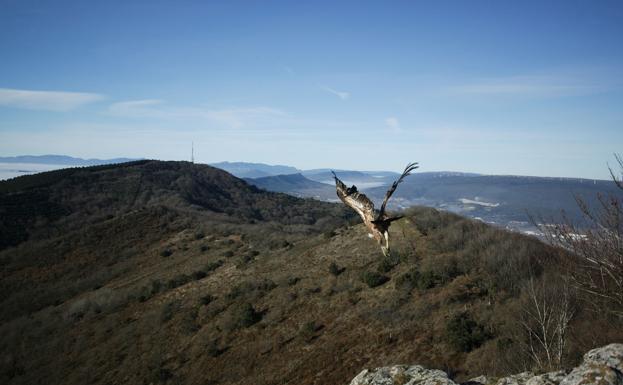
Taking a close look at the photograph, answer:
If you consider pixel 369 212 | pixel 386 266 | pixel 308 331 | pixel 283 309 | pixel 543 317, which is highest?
pixel 369 212

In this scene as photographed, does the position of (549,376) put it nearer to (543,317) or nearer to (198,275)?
(543,317)

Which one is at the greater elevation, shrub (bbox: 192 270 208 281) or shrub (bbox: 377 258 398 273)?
shrub (bbox: 377 258 398 273)

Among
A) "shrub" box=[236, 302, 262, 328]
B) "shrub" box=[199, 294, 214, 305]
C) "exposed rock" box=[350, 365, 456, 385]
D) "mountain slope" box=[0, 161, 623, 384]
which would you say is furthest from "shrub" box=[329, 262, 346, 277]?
"exposed rock" box=[350, 365, 456, 385]

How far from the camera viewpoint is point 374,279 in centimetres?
2069

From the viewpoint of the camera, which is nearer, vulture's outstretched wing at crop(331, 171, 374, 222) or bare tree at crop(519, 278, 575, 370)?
vulture's outstretched wing at crop(331, 171, 374, 222)

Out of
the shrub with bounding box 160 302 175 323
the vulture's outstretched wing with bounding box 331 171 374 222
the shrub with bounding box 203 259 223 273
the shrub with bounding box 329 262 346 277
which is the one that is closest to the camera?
the vulture's outstretched wing with bounding box 331 171 374 222

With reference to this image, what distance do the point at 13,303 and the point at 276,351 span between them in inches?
1231

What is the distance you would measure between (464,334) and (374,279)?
694 cm

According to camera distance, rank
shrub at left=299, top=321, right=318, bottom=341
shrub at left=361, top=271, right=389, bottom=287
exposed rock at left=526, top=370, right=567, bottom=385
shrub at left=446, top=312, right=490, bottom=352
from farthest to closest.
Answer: shrub at left=361, top=271, right=389, bottom=287
shrub at left=299, top=321, right=318, bottom=341
shrub at left=446, top=312, right=490, bottom=352
exposed rock at left=526, top=370, right=567, bottom=385

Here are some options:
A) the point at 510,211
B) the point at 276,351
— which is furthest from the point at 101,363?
the point at 510,211

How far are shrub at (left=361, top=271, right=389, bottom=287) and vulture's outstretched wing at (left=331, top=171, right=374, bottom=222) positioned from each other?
1521cm

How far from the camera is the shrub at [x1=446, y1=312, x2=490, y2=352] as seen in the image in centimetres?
1379

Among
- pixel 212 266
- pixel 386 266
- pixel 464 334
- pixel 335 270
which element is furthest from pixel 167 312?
pixel 464 334

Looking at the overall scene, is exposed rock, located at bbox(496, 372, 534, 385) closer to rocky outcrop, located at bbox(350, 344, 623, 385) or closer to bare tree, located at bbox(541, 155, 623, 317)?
rocky outcrop, located at bbox(350, 344, 623, 385)
